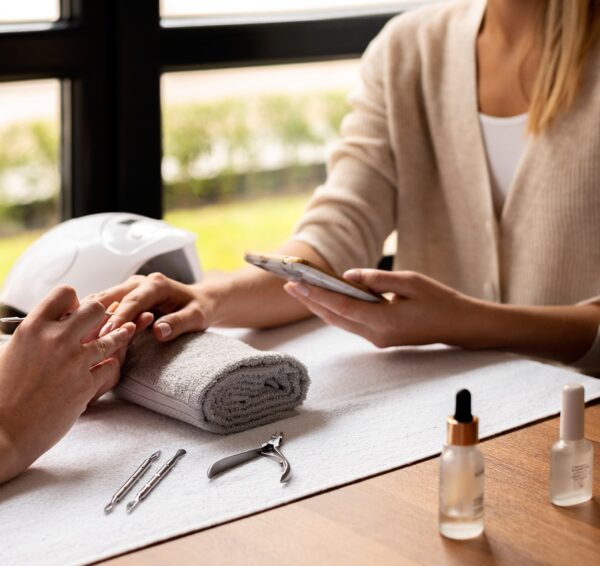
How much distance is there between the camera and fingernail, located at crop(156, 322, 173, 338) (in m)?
1.33

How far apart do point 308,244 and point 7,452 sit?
2.62 feet

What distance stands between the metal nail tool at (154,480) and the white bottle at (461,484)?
11.3 inches

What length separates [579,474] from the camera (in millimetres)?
1024

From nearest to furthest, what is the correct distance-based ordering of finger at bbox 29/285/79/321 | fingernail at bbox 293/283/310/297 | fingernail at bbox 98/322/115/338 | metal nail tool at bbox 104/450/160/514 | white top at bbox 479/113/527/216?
metal nail tool at bbox 104/450/160/514
finger at bbox 29/285/79/321
fingernail at bbox 98/322/115/338
fingernail at bbox 293/283/310/297
white top at bbox 479/113/527/216

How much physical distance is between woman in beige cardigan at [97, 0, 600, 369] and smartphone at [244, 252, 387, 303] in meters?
0.01

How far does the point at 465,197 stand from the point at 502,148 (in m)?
0.11

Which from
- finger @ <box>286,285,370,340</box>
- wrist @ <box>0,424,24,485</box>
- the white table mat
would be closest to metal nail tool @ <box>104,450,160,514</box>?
the white table mat

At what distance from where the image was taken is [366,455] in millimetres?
1132

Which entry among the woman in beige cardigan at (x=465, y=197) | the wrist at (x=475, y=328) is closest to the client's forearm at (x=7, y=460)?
the woman in beige cardigan at (x=465, y=197)

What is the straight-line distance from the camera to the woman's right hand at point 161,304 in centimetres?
134

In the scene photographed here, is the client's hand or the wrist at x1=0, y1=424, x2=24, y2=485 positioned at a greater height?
the client's hand

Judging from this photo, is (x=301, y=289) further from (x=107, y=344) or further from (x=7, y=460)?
(x=7, y=460)

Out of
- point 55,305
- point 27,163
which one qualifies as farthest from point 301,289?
point 27,163

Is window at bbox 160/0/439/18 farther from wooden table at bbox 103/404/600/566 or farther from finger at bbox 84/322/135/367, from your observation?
wooden table at bbox 103/404/600/566
